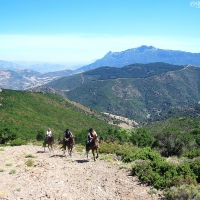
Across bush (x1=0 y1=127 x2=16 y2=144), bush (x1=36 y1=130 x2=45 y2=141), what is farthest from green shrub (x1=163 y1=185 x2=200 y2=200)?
Answer: bush (x1=36 y1=130 x2=45 y2=141)

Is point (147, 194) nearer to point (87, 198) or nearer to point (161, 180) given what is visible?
point (161, 180)

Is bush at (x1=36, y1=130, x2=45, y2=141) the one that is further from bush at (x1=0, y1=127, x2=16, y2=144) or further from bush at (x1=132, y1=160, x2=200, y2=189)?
bush at (x1=132, y1=160, x2=200, y2=189)

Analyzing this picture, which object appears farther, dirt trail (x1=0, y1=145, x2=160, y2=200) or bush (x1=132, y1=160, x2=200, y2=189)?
bush (x1=132, y1=160, x2=200, y2=189)

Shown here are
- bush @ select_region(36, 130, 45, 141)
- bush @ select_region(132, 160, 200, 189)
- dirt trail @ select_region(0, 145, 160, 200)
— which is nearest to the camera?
dirt trail @ select_region(0, 145, 160, 200)

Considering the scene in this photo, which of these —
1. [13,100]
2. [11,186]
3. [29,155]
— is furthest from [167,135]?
[13,100]

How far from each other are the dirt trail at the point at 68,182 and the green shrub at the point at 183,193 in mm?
666

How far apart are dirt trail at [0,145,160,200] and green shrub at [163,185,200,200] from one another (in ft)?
2.19

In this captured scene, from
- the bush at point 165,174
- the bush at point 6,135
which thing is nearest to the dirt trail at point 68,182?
the bush at point 165,174

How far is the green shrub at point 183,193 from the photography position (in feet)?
33.2

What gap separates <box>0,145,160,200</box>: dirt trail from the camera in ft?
37.1

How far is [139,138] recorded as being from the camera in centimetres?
4284

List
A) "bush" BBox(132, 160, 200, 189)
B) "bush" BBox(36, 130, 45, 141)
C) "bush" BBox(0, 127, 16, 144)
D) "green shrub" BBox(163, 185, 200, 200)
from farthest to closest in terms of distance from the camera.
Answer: "bush" BBox(36, 130, 45, 141) < "bush" BBox(0, 127, 16, 144) < "bush" BBox(132, 160, 200, 189) < "green shrub" BBox(163, 185, 200, 200)

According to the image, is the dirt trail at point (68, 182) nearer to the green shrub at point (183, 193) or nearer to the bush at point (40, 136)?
the green shrub at point (183, 193)

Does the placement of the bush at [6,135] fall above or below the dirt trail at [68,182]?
below
